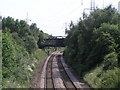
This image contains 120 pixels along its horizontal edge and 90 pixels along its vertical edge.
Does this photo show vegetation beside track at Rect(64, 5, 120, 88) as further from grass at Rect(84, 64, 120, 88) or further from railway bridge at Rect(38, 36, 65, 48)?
railway bridge at Rect(38, 36, 65, 48)

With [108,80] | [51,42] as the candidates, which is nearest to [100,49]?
[108,80]

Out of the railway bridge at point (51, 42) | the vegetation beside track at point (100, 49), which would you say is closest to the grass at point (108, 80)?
the vegetation beside track at point (100, 49)

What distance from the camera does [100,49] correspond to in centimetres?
3997

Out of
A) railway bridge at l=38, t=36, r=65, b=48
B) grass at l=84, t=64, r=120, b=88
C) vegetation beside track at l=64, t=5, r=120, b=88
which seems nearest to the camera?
grass at l=84, t=64, r=120, b=88

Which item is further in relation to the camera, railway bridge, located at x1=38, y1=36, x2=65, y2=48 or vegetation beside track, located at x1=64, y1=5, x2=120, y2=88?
railway bridge, located at x1=38, y1=36, x2=65, y2=48

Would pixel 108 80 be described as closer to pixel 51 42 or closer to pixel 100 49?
pixel 100 49

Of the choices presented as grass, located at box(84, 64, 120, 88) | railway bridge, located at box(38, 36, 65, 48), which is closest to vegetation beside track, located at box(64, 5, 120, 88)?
grass, located at box(84, 64, 120, 88)

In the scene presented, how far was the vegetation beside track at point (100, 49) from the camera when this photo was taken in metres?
30.2

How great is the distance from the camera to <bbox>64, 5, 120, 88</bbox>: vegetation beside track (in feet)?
99.1

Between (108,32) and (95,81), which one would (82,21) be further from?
(95,81)

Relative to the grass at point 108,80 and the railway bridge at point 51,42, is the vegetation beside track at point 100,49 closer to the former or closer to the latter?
the grass at point 108,80

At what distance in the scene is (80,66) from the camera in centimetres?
4388

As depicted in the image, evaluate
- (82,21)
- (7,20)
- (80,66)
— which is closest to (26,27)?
(7,20)

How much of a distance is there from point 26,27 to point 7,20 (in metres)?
3.82
